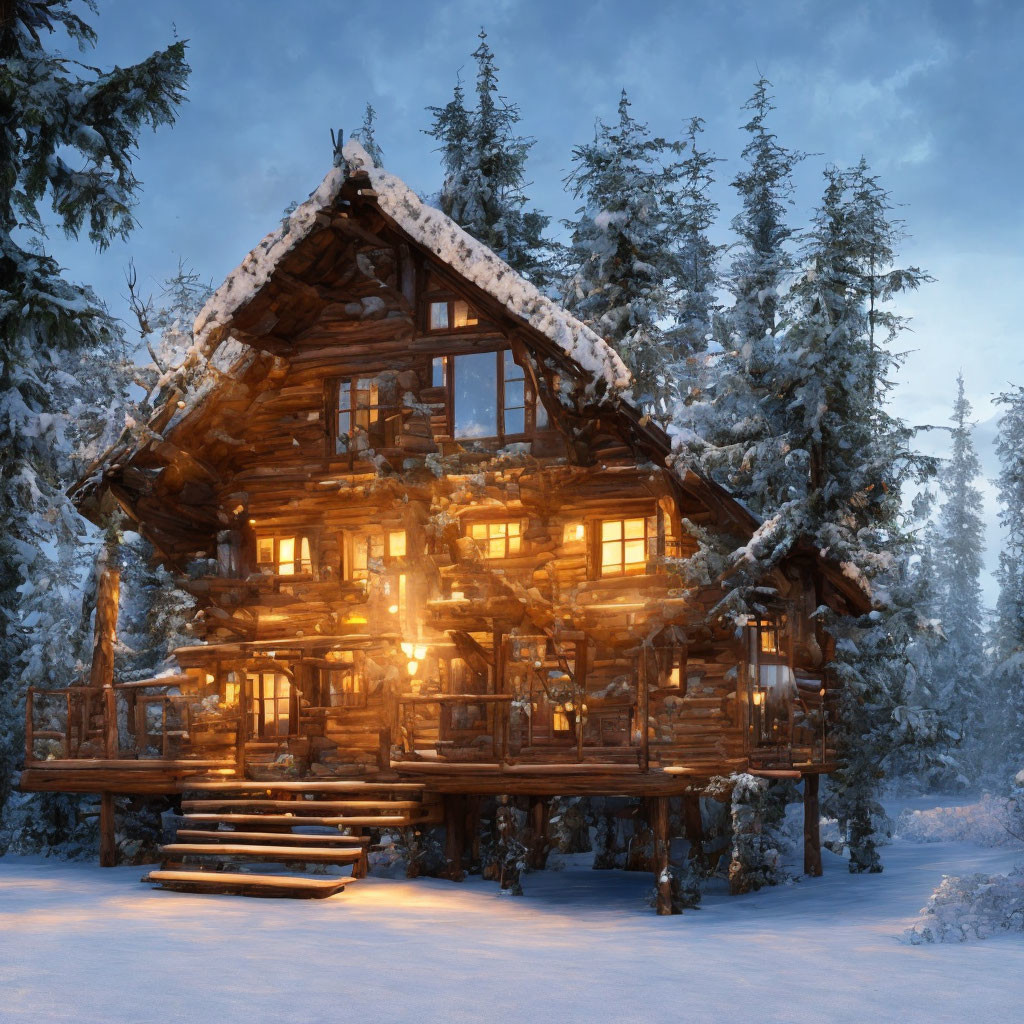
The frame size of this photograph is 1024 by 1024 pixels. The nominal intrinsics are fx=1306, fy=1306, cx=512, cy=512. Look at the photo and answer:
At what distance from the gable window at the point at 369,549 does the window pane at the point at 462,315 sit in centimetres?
408

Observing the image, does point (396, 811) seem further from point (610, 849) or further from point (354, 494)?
point (610, 849)

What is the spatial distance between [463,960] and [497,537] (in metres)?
11.6

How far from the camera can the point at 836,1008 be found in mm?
12125

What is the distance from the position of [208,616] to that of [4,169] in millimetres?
8931

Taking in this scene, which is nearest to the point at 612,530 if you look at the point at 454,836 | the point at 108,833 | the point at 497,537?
Answer: the point at 497,537

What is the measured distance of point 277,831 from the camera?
2128 centimetres

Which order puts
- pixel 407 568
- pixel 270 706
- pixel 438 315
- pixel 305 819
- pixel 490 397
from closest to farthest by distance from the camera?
pixel 305 819, pixel 407 568, pixel 490 397, pixel 438 315, pixel 270 706

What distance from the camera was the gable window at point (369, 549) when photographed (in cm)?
2467

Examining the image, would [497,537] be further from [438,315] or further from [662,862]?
[662,862]

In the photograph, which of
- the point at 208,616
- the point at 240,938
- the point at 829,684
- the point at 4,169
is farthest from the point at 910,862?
the point at 4,169

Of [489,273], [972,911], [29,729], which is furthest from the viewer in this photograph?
[489,273]

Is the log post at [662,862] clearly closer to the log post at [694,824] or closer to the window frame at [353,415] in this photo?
the log post at [694,824]

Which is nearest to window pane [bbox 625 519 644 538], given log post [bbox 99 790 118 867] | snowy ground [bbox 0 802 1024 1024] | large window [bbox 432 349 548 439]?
large window [bbox 432 349 548 439]

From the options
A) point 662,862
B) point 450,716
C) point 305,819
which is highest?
point 450,716
